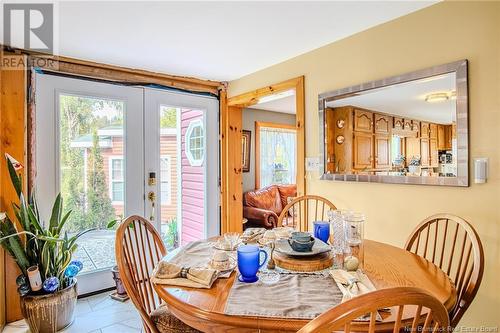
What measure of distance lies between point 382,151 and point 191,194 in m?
2.12

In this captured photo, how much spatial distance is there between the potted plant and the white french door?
0.37 meters

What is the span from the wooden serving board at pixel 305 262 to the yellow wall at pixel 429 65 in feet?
2.89

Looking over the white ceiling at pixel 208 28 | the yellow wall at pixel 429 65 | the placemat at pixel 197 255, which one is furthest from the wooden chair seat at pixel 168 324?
the white ceiling at pixel 208 28

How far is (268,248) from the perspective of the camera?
1.61 meters

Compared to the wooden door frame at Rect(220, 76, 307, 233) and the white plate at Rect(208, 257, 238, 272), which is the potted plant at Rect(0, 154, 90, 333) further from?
the wooden door frame at Rect(220, 76, 307, 233)

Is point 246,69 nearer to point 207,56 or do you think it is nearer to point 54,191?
point 207,56

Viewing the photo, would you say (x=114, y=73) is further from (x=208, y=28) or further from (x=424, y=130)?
(x=424, y=130)

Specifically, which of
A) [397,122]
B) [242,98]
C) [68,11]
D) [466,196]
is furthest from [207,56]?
[466,196]

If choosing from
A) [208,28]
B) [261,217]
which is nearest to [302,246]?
[208,28]

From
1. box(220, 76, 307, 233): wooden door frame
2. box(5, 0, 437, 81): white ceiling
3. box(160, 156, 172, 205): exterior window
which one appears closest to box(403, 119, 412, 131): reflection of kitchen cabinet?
box(5, 0, 437, 81): white ceiling

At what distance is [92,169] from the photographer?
9.27 ft

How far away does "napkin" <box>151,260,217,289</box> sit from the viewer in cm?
118

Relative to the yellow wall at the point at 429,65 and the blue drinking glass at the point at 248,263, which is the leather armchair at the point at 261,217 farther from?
the blue drinking glass at the point at 248,263

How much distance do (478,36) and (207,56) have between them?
1950mm
